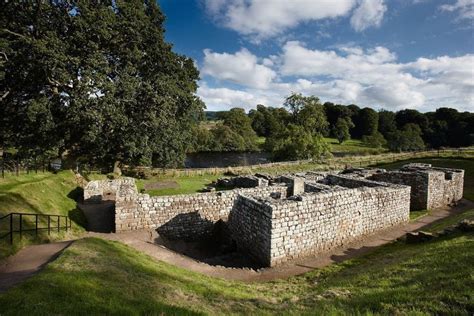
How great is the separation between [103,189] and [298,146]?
1355 inches

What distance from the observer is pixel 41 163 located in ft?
75.4

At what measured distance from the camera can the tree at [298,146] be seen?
46906mm

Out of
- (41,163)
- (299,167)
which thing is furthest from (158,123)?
(299,167)

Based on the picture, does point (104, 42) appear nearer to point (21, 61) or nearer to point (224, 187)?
point (21, 61)

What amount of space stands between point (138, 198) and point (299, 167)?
2996cm

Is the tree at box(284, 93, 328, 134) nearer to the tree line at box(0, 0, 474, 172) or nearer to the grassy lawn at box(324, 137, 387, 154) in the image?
the grassy lawn at box(324, 137, 387, 154)

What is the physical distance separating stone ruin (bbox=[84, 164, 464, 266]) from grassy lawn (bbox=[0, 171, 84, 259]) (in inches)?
131

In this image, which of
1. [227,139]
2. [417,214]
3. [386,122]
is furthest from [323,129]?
[417,214]

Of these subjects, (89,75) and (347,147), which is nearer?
(89,75)

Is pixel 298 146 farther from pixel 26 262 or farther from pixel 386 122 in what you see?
pixel 386 122

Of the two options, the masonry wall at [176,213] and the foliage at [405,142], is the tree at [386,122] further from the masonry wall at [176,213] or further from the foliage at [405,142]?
the masonry wall at [176,213]

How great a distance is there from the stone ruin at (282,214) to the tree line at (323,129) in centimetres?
2642

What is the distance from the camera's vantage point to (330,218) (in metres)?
12.0

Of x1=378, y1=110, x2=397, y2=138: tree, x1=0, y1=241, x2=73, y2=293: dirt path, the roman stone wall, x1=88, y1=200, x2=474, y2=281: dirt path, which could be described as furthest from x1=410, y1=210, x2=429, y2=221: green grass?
→ x1=378, y1=110, x2=397, y2=138: tree
